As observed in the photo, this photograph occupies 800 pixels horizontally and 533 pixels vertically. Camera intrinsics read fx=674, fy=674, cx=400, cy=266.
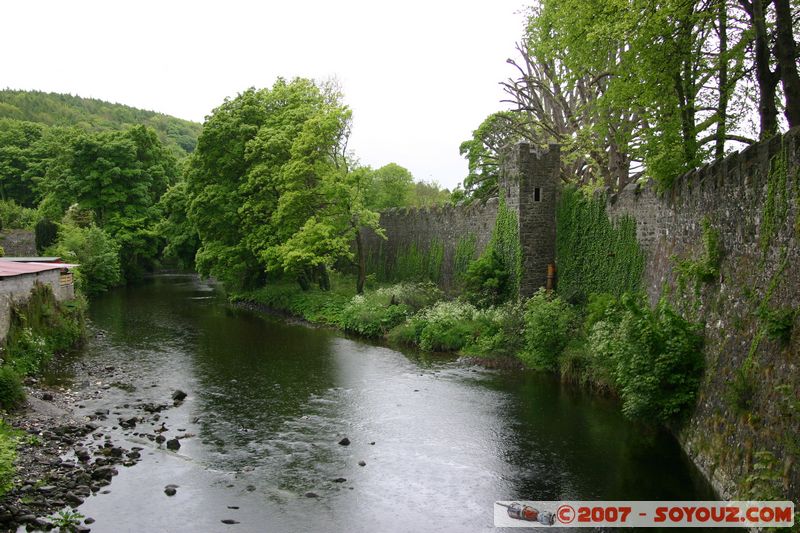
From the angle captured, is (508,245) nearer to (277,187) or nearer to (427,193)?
(277,187)

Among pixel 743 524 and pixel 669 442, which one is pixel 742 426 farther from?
pixel 669 442

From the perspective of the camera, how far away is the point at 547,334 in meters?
18.5

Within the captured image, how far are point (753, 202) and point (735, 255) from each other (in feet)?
3.78

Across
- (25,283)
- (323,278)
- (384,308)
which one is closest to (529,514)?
(25,283)

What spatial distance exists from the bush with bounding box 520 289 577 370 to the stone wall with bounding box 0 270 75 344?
44.8 feet

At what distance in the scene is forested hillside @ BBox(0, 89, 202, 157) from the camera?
82.4 metres

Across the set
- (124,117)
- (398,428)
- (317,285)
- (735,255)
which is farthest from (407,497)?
(124,117)

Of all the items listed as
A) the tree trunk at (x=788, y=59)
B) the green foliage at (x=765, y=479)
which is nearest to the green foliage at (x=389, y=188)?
the tree trunk at (x=788, y=59)

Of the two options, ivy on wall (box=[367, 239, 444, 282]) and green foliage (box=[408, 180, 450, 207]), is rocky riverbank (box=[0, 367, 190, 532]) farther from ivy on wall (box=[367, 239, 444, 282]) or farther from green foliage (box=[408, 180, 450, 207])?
green foliage (box=[408, 180, 450, 207])

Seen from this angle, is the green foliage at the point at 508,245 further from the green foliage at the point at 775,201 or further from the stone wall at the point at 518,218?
the green foliage at the point at 775,201

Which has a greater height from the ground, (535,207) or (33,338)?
(535,207)

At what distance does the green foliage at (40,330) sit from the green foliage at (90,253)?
12.8 metres

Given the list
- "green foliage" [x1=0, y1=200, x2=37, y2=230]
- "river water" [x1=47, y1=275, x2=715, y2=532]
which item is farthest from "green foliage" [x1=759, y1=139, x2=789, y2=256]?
"green foliage" [x1=0, y1=200, x2=37, y2=230]

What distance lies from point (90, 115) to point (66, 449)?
9177 cm
